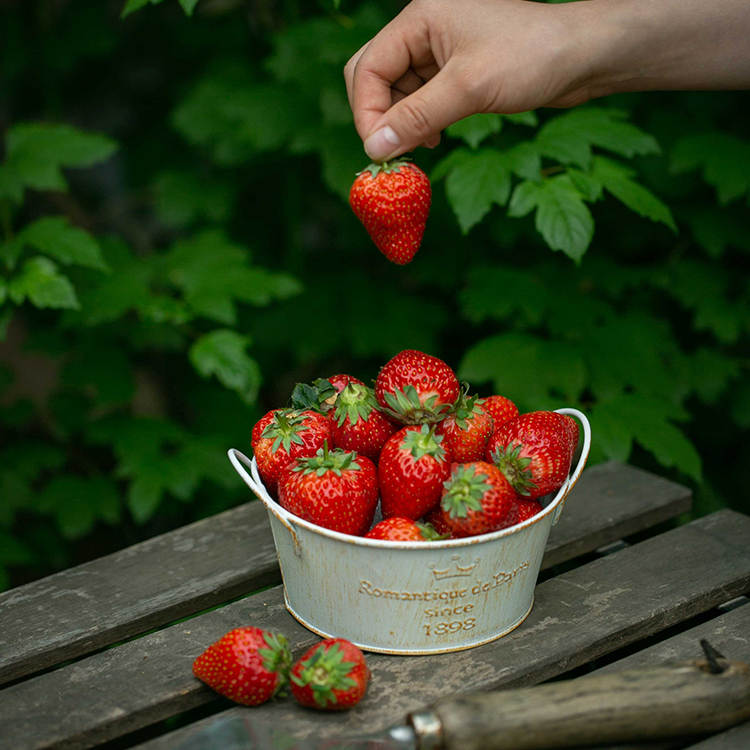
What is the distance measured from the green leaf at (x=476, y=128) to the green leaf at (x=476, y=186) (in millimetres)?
43

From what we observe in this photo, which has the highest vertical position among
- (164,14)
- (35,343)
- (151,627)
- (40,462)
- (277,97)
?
(164,14)

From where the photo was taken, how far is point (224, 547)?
145cm

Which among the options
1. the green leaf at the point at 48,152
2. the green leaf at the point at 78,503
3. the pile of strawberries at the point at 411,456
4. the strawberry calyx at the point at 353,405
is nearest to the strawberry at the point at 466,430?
the pile of strawberries at the point at 411,456

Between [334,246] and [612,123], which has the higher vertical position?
[612,123]

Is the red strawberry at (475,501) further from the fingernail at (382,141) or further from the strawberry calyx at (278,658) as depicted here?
the fingernail at (382,141)

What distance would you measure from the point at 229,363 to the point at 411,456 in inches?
32.5

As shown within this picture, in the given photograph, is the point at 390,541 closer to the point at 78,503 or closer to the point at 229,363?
the point at 229,363

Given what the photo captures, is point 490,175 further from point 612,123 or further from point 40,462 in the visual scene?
point 40,462

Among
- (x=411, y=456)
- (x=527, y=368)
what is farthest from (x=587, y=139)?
(x=411, y=456)

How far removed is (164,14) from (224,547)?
81.3 inches

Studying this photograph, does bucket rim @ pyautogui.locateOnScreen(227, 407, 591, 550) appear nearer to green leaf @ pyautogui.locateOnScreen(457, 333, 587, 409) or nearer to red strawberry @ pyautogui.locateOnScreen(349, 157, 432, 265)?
red strawberry @ pyautogui.locateOnScreen(349, 157, 432, 265)

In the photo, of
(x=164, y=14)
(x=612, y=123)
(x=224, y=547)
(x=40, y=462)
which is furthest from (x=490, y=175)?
(x=164, y=14)

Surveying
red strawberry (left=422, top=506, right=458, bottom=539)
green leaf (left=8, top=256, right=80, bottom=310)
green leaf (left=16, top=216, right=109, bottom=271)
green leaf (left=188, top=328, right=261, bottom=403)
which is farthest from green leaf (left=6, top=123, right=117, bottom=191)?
red strawberry (left=422, top=506, right=458, bottom=539)

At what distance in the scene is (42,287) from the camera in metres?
1.72
